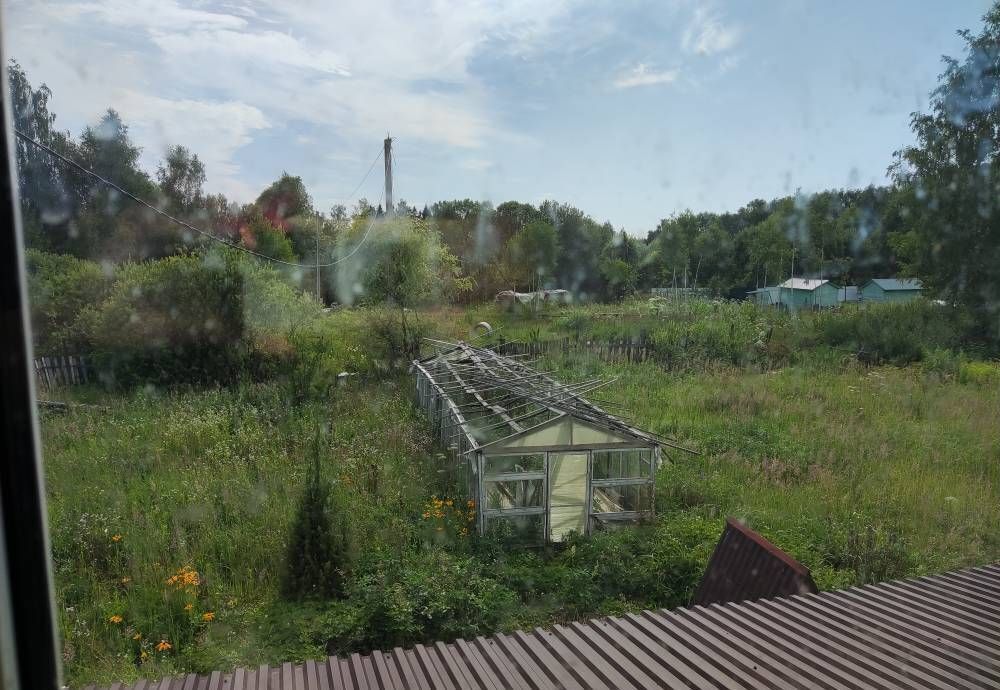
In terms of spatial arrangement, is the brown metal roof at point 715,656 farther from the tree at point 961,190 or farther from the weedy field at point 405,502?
the tree at point 961,190

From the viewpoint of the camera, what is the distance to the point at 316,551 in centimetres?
285

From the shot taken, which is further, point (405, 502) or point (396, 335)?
point (396, 335)

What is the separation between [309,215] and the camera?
6.01m

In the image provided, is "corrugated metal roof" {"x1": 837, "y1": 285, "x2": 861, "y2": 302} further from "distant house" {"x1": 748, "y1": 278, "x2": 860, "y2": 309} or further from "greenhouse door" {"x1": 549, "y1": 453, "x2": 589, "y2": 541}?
"greenhouse door" {"x1": 549, "y1": 453, "x2": 589, "y2": 541}

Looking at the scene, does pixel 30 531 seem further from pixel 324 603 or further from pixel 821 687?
pixel 324 603

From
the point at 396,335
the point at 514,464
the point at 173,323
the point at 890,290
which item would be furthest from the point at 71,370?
the point at 890,290

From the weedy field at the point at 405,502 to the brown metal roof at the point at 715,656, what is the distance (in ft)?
2.71

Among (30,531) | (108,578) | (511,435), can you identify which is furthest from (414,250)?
(30,531)

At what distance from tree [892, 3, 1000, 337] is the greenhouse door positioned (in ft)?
16.3

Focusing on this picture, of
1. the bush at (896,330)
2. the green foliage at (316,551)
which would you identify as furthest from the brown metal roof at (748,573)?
the bush at (896,330)

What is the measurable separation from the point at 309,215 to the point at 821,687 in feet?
18.7

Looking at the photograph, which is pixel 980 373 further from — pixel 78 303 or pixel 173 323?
pixel 78 303

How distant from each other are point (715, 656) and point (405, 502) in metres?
2.38

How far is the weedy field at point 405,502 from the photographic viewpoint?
8.29 ft
